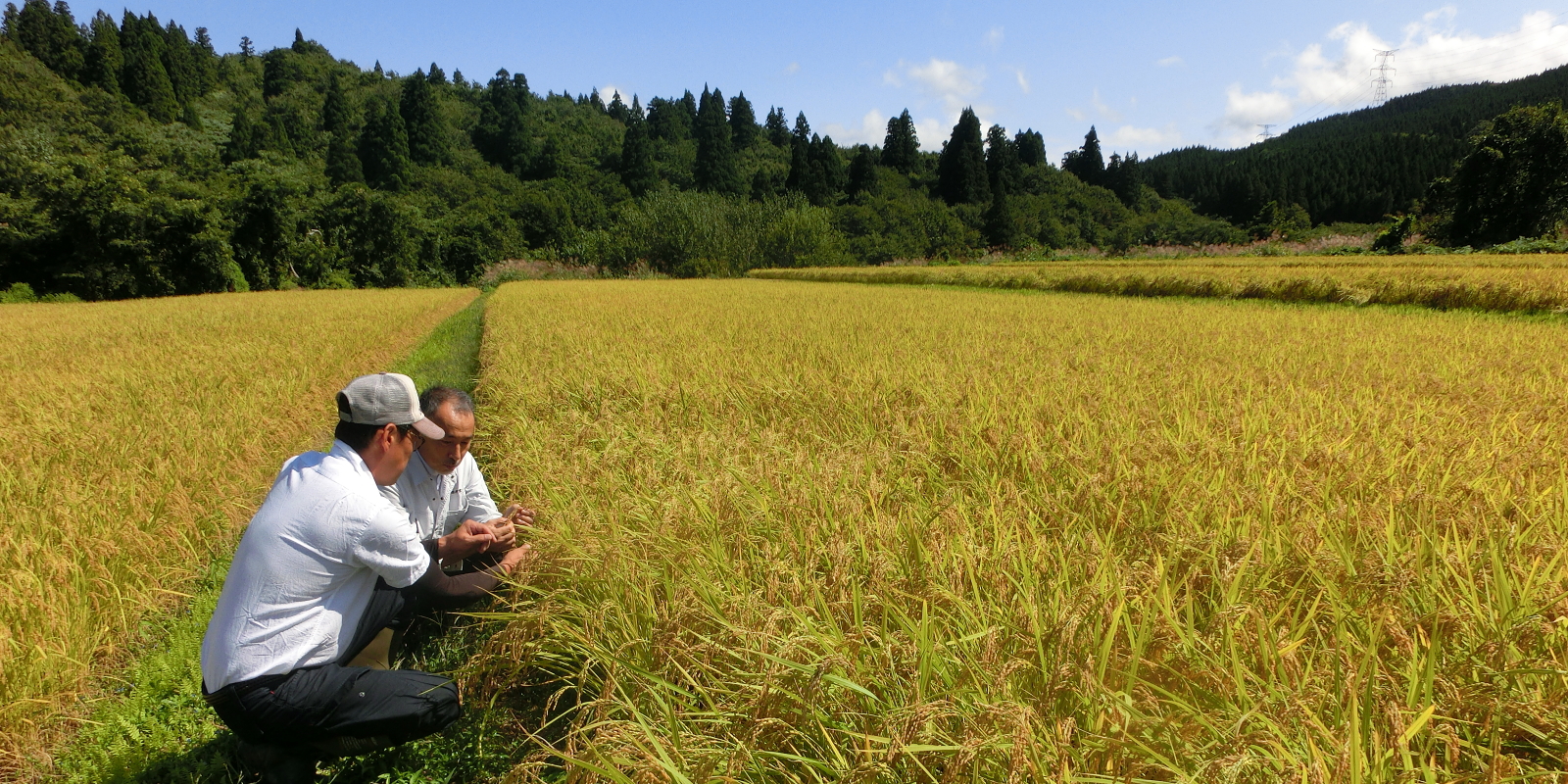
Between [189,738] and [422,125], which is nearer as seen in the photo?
[189,738]

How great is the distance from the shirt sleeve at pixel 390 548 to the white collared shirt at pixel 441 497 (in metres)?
0.74

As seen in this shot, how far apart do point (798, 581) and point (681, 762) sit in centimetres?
59

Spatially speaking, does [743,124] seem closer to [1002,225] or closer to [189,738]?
[1002,225]

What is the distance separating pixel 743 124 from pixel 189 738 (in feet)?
306

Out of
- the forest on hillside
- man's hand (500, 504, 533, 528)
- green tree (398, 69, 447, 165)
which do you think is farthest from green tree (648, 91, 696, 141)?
Answer: man's hand (500, 504, 533, 528)

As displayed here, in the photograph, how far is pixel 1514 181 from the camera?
94.7ft

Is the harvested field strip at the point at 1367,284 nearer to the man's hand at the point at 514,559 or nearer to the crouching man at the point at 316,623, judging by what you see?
the man's hand at the point at 514,559

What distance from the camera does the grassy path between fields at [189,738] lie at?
2004 millimetres

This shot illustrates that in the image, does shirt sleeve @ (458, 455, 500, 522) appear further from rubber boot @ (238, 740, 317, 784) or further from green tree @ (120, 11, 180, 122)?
green tree @ (120, 11, 180, 122)

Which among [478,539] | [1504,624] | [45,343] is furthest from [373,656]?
[45,343]

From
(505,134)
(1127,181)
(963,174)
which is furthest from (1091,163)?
(505,134)

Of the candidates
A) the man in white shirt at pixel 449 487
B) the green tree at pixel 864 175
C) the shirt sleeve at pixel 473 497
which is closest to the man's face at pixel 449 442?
the man in white shirt at pixel 449 487

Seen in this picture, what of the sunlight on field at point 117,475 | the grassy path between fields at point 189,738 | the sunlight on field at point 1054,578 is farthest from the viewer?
the sunlight on field at point 117,475

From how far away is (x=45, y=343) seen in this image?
9.68 metres
